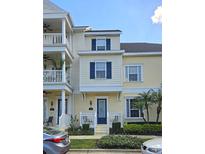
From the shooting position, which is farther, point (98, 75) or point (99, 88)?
point (98, 75)

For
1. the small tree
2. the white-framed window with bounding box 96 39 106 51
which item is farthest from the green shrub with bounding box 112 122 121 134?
the white-framed window with bounding box 96 39 106 51

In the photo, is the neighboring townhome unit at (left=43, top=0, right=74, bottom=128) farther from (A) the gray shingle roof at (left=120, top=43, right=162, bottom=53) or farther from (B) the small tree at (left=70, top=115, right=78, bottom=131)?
(A) the gray shingle roof at (left=120, top=43, right=162, bottom=53)

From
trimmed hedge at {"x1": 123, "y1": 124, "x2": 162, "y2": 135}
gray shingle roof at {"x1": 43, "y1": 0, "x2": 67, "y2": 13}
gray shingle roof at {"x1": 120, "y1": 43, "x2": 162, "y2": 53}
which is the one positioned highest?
gray shingle roof at {"x1": 43, "y1": 0, "x2": 67, "y2": 13}

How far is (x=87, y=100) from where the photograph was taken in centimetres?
1830

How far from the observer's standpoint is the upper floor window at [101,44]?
744 inches

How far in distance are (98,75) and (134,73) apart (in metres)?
2.34

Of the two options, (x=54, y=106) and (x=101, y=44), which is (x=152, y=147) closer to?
(x=54, y=106)

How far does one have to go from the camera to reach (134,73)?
61.3ft

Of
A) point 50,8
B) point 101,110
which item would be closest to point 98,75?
point 101,110

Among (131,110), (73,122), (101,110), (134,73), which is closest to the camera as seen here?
(73,122)

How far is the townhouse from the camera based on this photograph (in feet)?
57.1
